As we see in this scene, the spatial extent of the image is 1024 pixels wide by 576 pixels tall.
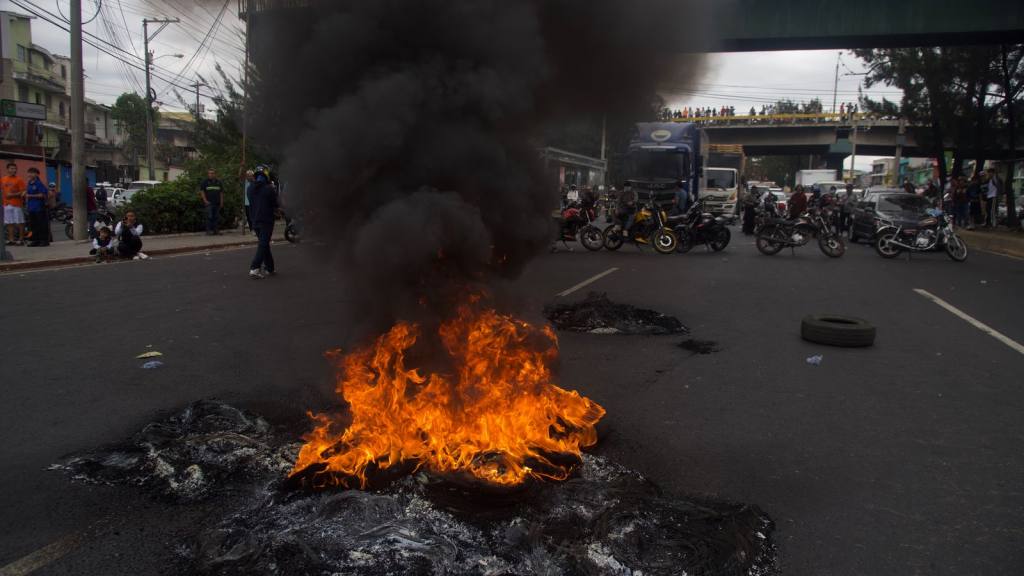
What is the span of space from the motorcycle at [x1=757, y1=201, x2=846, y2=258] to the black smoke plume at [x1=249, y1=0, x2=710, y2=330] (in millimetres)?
14506

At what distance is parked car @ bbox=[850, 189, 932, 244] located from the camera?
1881 cm

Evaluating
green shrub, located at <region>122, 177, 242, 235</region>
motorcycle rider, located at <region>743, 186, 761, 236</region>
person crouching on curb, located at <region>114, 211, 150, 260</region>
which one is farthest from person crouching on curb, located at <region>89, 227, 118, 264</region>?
motorcycle rider, located at <region>743, 186, 761, 236</region>

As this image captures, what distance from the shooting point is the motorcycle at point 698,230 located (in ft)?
57.3

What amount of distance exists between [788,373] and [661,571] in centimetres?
386

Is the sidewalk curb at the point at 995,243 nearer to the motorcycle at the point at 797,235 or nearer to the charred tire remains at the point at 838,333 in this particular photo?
the motorcycle at the point at 797,235

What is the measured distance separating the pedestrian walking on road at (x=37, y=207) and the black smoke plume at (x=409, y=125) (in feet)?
47.4

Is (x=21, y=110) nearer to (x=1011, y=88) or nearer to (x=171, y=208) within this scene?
(x=171, y=208)

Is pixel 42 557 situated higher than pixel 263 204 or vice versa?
pixel 263 204

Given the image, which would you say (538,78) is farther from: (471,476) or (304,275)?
(304,275)

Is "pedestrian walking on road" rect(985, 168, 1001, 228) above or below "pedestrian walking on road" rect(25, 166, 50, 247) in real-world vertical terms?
above

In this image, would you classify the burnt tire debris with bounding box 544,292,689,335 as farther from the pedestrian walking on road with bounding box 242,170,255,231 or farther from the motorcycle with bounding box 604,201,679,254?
the motorcycle with bounding box 604,201,679,254

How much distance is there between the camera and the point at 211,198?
19.5 metres

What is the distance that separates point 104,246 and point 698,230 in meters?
13.4

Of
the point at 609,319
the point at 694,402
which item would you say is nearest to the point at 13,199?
the point at 609,319
